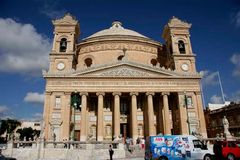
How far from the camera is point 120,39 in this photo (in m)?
44.4

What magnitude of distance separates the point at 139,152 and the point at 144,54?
77.5ft

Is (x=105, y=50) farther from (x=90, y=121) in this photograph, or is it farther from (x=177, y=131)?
(x=177, y=131)

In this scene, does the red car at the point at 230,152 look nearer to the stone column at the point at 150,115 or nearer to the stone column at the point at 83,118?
the stone column at the point at 150,115

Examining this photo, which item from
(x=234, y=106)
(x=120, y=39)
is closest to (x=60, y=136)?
(x=120, y=39)

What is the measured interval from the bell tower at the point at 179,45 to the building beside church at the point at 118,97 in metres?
0.17

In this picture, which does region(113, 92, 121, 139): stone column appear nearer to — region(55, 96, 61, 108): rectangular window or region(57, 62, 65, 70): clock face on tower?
region(55, 96, 61, 108): rectangular window

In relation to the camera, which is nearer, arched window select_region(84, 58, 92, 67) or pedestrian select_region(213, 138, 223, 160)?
pedestrian select_region(213, 138, 223, 160)

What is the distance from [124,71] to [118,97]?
414 centimetres

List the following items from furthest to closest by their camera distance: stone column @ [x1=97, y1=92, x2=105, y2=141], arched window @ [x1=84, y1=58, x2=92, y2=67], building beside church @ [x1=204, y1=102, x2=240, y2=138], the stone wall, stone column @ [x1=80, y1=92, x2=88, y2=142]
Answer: arched window @ [x1=84, y1=58, x2=92, y2=67], building beside church @ [x1=204, y1=102, x2=240, y2=138], stone column @ [x1=97, y1=92, x2=105, y2=141], stone column @ [x1=80, y1=92, x2=88, y2=142], the stone wall

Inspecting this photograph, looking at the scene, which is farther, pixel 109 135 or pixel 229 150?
pixel 109 135

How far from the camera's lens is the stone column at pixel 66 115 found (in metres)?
32.2

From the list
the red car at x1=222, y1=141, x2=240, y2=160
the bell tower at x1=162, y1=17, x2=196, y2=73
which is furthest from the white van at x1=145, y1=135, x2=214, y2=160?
the bell tower at x1=162, y1=17, x2=196, y2=73

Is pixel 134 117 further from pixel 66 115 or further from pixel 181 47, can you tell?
pixel 181 47

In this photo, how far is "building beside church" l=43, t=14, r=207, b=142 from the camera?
1303 inches
